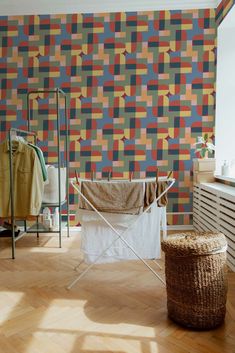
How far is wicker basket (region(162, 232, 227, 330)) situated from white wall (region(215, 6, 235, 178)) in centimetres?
252

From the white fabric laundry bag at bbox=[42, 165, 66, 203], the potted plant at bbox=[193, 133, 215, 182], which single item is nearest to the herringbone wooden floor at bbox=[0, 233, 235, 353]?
the white fabric laundry bag at bbox=[42, 165, 66, 203]

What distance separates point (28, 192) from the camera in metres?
3.18

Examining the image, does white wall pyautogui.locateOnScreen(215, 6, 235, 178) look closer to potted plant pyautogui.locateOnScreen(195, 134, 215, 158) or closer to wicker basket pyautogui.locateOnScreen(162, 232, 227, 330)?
potted plant pyautogui.locateOnScreen(195, 134, 215, 158)

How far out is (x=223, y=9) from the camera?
12.8 ft

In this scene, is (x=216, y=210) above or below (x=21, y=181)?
below

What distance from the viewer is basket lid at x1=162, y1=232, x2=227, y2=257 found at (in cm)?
182

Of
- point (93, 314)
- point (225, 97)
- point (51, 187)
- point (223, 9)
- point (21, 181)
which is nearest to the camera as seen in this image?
point (93, 314)

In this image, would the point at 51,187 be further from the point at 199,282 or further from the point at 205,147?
the point at 199,282

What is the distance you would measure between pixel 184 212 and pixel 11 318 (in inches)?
109

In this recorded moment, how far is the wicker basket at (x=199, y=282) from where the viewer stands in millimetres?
1832

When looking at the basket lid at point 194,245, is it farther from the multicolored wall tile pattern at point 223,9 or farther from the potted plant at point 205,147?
the multicolored wall tile pattern at point 223,9

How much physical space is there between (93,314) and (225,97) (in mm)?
3204

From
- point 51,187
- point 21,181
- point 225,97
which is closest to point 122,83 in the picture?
point 225,97

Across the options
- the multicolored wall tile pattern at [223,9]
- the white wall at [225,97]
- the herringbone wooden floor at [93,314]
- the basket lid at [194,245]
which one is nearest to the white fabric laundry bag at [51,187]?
the herringbone wooden floor at [93,314]
